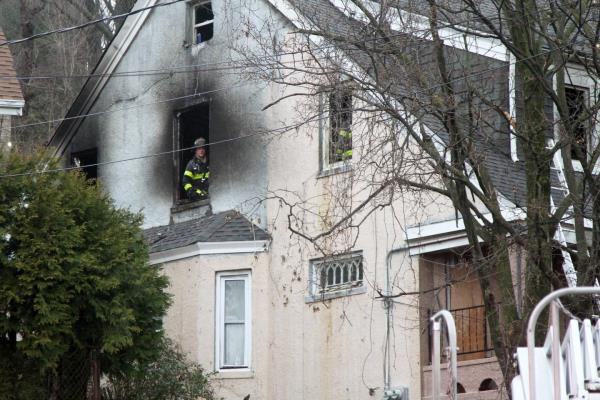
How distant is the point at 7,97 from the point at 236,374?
625 centimetres

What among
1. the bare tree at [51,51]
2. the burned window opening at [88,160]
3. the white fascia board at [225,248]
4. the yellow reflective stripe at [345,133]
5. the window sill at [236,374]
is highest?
the bare tree at [51,51]

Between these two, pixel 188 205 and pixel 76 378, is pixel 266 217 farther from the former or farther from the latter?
pixel 76 378

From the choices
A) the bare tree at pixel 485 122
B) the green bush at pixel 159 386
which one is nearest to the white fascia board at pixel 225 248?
the green bush at pixel 159 386

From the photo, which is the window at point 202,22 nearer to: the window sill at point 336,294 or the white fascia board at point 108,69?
the white fascia board at point 108,69

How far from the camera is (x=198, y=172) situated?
72.8 feet

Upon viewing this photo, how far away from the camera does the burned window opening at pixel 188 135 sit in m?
22.4

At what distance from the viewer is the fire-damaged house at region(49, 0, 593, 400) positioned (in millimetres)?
18344

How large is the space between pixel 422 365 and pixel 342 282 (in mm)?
2040

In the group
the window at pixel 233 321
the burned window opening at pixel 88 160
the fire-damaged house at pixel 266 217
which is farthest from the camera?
the burned window opening at pixel 88 160

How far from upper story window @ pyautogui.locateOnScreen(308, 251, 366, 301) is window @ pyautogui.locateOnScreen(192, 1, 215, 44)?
16.2ft

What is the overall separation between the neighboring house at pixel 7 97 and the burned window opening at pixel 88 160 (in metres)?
1.61

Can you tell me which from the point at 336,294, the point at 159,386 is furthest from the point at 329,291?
the point at 159,386

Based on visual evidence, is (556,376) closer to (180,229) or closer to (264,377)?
(264,377)

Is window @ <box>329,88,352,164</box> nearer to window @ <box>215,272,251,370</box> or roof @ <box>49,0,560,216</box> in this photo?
roof @ <box>49,0,560,216</box>
